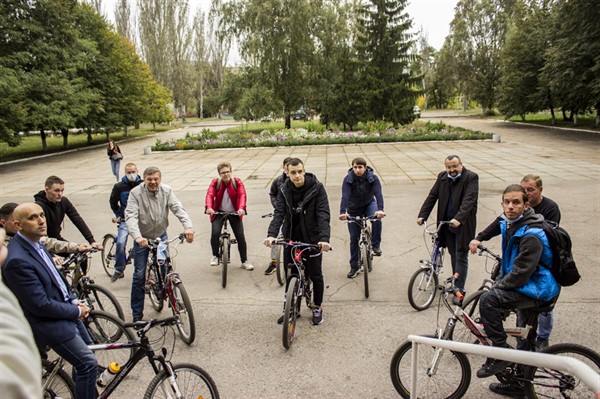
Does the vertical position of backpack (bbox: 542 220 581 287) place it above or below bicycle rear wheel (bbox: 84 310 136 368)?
above

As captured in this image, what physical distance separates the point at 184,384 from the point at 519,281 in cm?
276

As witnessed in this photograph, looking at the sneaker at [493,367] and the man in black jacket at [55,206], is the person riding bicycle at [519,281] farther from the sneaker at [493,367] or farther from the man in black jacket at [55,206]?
the man in black jacket at [55,206]

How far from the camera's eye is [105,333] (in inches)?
171

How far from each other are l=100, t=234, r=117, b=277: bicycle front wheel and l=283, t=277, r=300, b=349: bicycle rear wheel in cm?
381

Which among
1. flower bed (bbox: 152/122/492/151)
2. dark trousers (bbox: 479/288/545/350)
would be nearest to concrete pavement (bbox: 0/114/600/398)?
dark trousers (bbox: 479/288/545/350)

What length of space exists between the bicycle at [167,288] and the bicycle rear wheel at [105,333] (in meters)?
0.70

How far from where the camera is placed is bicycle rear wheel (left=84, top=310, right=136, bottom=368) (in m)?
4.17

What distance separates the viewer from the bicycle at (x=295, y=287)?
4648 millimetres

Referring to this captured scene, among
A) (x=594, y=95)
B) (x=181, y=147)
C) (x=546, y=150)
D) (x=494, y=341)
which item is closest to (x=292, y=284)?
(x=494, y=341)

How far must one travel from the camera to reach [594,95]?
82.9ft

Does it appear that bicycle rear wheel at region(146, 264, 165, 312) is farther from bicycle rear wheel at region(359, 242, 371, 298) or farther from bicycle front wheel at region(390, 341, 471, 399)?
bicycle front wheel at region(390, 341, 471, 399)

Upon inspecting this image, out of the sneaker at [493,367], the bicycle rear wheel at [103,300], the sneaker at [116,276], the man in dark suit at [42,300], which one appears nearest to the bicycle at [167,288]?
the bicycle rear wheel at [103,300]

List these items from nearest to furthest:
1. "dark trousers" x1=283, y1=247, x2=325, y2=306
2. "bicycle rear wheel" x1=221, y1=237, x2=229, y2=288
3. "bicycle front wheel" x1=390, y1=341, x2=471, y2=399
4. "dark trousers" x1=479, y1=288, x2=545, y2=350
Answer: "dark trousers" x1=479, y1=288, x2=545, y2=350 < "bicycle front wheel" x1=390, y1=341, x2=471, y2=399 < "dark trousers" x1=283, y1=247, x2=325, y2=306 < "bicycle rear wheel" x1=221, y1=237, x2=229, y2=288

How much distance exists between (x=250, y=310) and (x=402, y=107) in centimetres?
3063
